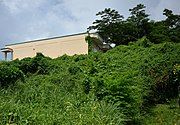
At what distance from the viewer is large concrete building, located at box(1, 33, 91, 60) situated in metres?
36.0

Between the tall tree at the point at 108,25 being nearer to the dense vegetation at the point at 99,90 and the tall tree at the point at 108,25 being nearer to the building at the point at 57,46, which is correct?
the building at the point at 57,46

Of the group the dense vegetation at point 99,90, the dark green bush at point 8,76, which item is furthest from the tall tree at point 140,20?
the dark green bush at point 8,76

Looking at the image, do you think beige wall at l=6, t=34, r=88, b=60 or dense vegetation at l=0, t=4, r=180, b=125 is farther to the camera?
beige wall at l=6, t=34, r=88, b=60

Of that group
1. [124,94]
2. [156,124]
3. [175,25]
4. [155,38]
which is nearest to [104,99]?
[124,94]

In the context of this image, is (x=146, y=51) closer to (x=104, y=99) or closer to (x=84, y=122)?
(x=104, y=99)

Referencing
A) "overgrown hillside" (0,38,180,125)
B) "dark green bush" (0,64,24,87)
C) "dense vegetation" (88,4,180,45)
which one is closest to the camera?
"overgrown hillside" (0,38,180,125)

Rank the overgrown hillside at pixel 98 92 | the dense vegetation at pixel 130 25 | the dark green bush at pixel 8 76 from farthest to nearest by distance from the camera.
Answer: the dense vegetation at pixel 130 25, the dark green bush at pixel 8 76, the overgrown hillside at pixel 98 92

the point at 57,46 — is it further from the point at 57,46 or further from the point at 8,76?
the point at 8,76

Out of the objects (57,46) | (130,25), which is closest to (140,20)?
(130,25)

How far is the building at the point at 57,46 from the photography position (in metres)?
36.0

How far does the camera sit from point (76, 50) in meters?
36.4

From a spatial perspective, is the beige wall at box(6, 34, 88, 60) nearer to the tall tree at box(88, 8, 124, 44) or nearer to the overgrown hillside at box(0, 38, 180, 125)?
the tall tree at box(88, 8, 124, 44)

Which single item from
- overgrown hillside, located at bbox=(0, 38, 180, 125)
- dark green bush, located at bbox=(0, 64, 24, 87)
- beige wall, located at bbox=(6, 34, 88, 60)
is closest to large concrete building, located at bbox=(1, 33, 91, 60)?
beige wall, located at bbox=(6, 34, 88, 60)

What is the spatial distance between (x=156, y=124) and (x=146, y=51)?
9.07 m
